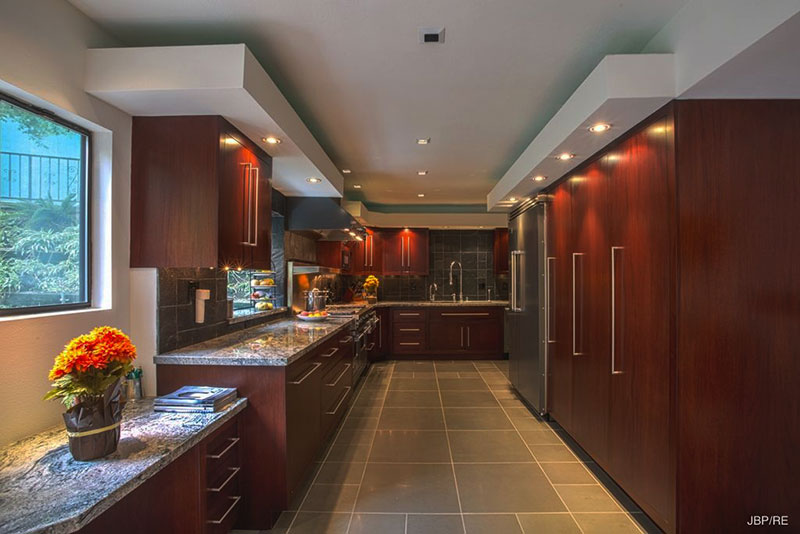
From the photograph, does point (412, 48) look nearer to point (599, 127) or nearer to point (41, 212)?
point (599, 127)

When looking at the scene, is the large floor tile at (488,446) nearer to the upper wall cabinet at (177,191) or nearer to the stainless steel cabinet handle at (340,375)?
the stainless steel cabinet handle at (340,375)

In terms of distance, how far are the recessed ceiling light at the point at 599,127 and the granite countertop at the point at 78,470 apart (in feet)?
8.01

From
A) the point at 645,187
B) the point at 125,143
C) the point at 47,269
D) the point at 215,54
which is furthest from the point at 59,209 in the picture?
the point at 645,187

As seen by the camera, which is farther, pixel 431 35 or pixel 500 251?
pixel 500 251

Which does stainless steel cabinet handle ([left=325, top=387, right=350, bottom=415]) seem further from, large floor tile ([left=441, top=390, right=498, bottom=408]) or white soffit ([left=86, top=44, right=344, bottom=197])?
white soffit ([left=86, top=44, right=344, bottom=197])

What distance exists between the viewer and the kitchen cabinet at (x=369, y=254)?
686 cm

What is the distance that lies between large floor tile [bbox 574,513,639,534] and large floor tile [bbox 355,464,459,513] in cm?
68

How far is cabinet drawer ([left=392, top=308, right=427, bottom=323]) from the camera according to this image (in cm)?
665

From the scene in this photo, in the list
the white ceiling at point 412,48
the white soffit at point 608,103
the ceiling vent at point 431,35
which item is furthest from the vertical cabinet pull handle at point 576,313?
the ceiling vent at point 431,35

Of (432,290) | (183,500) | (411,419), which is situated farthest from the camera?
(432,290)

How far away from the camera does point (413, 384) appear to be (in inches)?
201

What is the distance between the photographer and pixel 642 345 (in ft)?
7.18

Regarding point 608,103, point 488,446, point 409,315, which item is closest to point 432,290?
point 409,315

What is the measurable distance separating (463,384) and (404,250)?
8.86 ft
